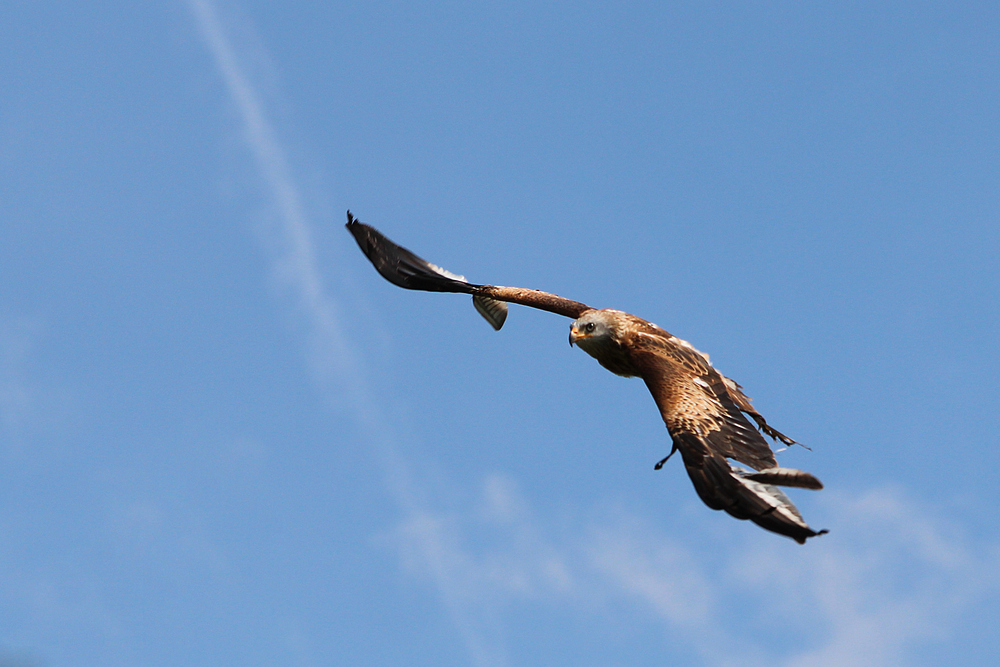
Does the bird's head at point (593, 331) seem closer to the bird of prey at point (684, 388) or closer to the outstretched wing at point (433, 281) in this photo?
the bird of prey at point (684, 388)

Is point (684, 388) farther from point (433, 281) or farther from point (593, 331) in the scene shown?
point (433, 281)

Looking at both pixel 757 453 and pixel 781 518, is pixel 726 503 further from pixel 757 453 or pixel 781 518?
pixel 757 453

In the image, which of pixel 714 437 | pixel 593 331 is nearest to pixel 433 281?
pixel 593 331

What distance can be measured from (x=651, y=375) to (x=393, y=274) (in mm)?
6117

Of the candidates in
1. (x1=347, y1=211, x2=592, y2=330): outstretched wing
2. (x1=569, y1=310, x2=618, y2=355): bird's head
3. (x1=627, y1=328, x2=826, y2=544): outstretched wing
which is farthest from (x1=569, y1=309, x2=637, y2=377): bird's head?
(x1=347, y1=211, x2=592, y2=330): outstretched wing

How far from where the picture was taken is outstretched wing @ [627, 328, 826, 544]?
9367mm

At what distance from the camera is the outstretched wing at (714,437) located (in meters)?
9.37

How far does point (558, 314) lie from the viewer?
1650cm

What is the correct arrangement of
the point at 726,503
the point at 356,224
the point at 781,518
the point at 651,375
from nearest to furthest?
the point at 781,518 → the point at 726,503 → the point at 651,375 → the point at 356,224

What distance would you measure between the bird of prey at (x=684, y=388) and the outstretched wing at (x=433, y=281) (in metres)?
0.02

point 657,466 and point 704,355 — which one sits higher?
point 704,355

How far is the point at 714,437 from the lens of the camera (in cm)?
1148

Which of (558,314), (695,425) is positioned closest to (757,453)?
(695,425)

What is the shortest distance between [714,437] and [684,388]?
140cm
